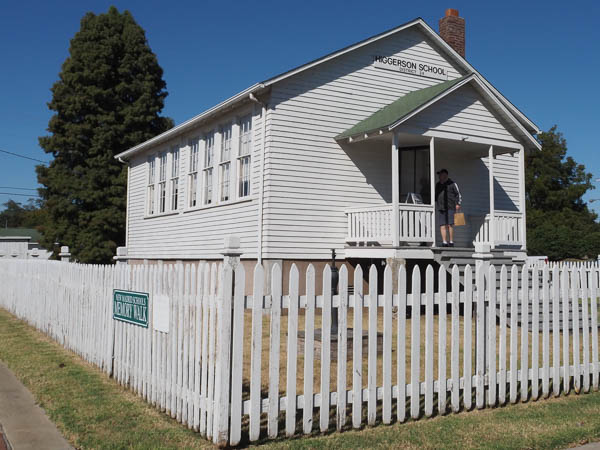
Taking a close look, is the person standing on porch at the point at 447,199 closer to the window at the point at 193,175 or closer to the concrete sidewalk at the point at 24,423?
the window at the point at 193,175

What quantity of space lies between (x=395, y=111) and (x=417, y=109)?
107cm

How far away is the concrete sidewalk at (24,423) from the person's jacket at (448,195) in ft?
34.3

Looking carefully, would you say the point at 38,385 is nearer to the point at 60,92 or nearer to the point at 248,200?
the point at 248,200

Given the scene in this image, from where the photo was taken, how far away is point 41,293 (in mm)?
11547

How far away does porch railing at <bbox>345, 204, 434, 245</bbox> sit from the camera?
13.5 metres

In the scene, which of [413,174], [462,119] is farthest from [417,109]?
[413,174]

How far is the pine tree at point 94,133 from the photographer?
30.0 m

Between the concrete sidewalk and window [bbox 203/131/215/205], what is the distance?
440 inches

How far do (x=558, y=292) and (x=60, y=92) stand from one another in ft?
97.9

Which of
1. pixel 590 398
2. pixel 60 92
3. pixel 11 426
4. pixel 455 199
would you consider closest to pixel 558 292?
pixel 590 398

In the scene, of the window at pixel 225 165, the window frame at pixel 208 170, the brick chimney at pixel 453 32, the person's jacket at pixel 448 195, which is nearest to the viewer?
the person's jacket at pixel 448 195

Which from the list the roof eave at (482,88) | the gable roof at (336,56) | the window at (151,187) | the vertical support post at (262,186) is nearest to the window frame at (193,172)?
the gable roof at (336,56)

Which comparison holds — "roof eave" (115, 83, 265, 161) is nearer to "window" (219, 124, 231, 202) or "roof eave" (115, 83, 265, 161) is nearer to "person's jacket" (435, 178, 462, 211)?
"window" (219, 124, 231, 202)

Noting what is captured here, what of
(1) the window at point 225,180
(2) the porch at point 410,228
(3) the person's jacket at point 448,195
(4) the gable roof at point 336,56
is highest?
(4) the gable roof at point 336,56
